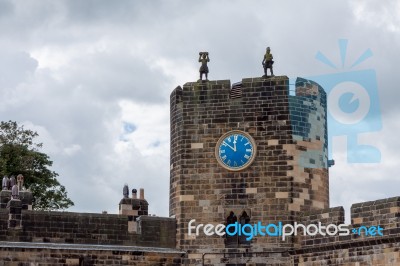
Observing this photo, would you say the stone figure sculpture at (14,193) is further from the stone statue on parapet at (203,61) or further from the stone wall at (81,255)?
the stone statue on parapet at (203,61)

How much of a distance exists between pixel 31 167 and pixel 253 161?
598 inches

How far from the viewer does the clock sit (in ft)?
84.0

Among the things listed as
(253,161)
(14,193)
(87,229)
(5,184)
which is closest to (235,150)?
(253,161)

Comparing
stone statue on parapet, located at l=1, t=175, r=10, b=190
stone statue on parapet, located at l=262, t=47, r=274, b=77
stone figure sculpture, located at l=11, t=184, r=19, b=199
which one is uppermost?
stone statue on parapet, located at l=262, t=47, r=274, b=77

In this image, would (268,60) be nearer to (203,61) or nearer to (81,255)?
(203,61)

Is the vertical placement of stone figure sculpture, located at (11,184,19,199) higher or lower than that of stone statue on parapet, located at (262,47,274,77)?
lower

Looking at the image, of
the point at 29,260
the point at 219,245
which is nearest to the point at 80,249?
the point at 29,260

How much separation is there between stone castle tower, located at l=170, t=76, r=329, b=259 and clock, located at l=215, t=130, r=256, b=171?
9cm

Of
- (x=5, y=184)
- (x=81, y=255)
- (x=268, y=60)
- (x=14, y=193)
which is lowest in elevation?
(x=81, y=255)

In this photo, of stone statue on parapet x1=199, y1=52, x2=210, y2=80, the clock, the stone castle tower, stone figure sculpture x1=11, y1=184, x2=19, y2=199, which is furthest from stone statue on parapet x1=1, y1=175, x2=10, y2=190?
stone statue on parapet x1=199, y1=52, x2=210, y2=80

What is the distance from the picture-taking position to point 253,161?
2552cm

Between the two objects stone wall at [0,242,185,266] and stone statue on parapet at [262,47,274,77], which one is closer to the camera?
stone wall at [0,242,185,266]

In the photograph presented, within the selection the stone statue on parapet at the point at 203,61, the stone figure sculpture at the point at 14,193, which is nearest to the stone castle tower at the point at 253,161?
the stone statue on parapet at the point at 203,61

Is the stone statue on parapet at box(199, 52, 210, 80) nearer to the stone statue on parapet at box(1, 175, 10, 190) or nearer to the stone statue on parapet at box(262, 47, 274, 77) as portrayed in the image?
the stone statue on parapet at box(262, 47, 274, 77)
